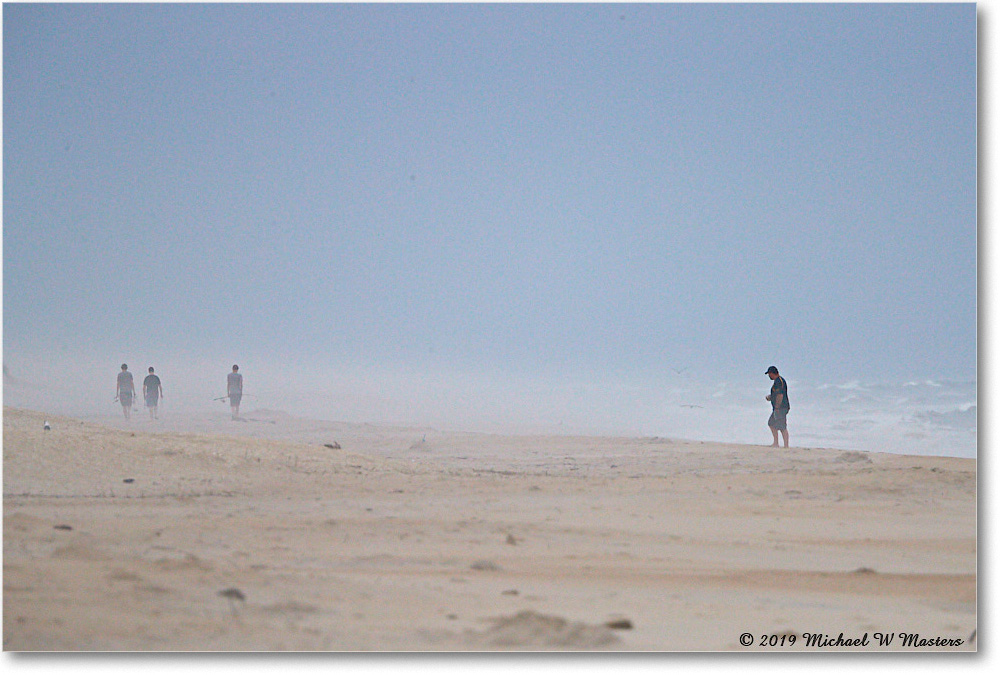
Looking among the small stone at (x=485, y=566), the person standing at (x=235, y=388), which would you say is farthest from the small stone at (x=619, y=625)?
the person standing at (x=235, y=388)

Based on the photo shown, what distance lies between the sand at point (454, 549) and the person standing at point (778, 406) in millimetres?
788

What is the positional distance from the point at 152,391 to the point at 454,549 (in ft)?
14.8

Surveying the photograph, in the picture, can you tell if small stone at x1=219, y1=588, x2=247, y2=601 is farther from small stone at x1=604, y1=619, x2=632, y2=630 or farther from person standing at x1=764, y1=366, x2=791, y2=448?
person standing at x1=764, y1=366, x2=791, y2=448

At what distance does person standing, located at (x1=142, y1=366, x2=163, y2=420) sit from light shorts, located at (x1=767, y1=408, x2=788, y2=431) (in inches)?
239

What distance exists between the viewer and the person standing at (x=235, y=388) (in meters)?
8.43

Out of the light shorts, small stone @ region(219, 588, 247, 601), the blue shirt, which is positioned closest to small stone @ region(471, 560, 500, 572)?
small stone @ region(219, 588, 247, 601)

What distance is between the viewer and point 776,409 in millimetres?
9766

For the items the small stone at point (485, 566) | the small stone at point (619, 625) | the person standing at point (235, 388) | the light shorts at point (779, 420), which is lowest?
the small stone at point (619, 625)

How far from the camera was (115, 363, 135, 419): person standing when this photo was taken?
8.25 m

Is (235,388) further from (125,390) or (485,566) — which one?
(485,566)

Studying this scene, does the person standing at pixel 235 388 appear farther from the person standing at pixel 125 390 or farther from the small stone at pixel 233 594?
the small stone at pixel 233 594

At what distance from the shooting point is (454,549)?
5.36 meters

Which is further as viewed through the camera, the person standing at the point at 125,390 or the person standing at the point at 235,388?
the person standing at the point at 235,388

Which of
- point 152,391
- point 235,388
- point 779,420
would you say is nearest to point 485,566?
point 235,388
